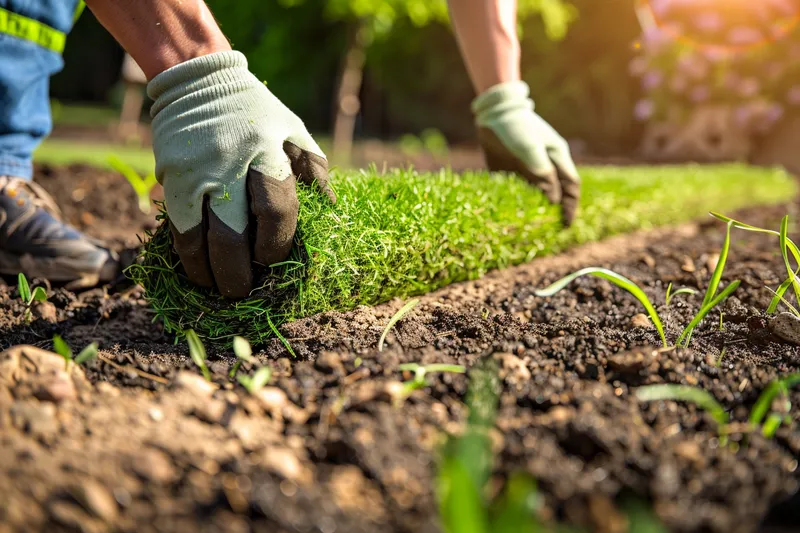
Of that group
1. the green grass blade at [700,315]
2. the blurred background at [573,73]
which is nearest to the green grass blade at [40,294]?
the green grass blade at [700,315]

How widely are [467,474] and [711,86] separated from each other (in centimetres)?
956

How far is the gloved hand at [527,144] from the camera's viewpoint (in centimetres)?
274

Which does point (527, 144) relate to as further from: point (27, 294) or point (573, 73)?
point (573, 73)

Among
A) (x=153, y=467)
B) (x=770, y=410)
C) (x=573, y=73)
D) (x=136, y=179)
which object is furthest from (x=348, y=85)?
(x=153, y=467)

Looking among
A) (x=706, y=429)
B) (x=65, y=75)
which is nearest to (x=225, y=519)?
(x=706, y=429)

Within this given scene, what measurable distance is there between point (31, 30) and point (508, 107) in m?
1.93

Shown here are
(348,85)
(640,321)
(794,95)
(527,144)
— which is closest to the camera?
(640,321)

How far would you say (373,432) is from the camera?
3.15ft

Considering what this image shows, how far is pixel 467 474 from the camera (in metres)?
0.67

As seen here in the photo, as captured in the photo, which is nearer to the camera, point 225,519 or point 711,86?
point 225,519

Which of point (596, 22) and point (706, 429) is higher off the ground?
point (596, 22)

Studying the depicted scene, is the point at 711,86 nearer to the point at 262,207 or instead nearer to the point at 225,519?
the point at 262,207

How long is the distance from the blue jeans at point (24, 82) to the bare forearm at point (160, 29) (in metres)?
0.89

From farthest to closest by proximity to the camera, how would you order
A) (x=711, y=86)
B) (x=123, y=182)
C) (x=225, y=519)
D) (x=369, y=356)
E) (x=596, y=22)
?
(x=596, y=22) → (x=711, y=86) → (x=123, y=182) → (x=369, y=356) → (x=225, y=519)
